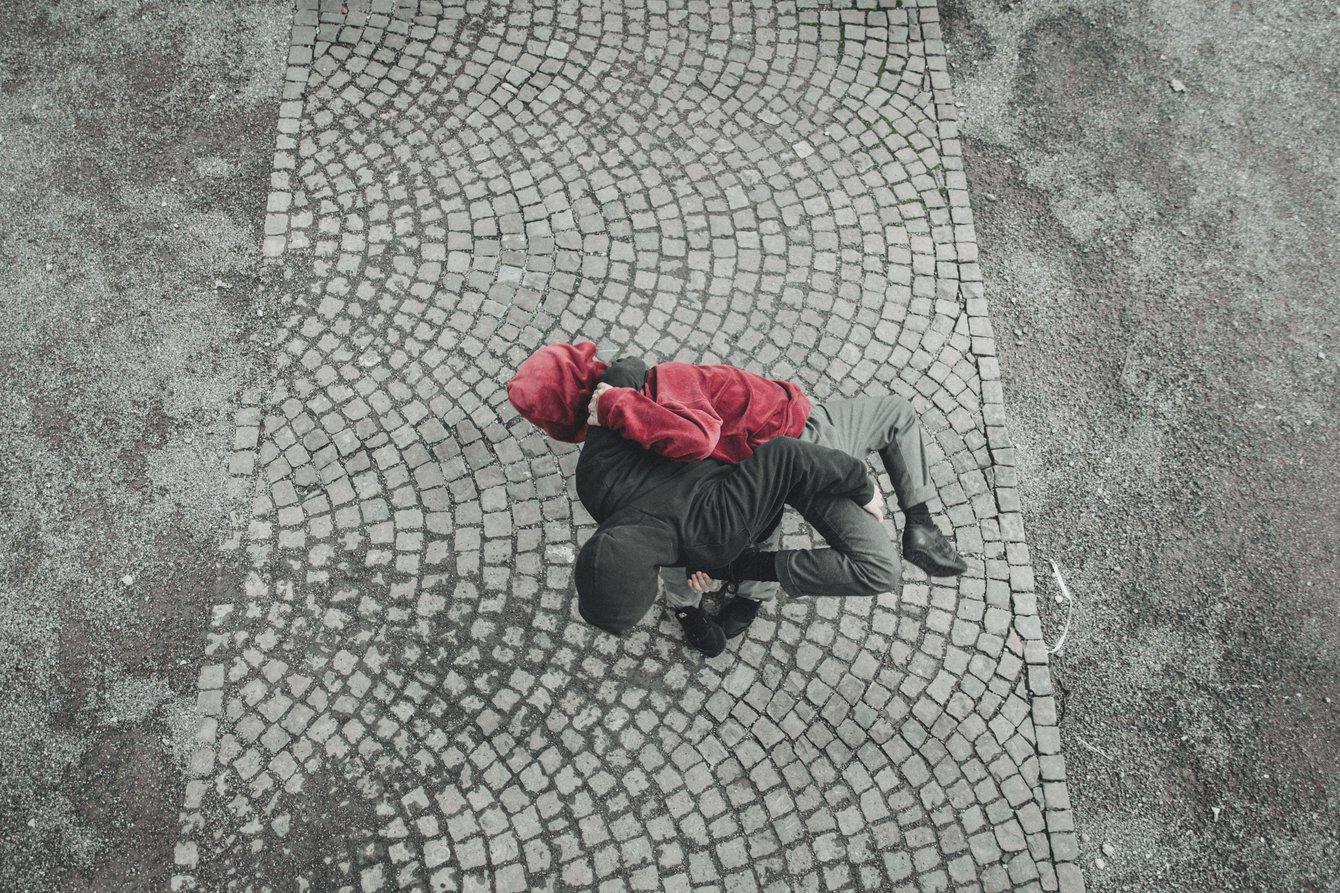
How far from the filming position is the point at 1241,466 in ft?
18.3

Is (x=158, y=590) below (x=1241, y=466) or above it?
below

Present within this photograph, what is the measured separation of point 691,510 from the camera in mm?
3674

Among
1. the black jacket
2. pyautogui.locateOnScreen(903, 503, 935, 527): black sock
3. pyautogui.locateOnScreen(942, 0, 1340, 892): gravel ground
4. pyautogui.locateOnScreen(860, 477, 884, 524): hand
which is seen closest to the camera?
the black jacket

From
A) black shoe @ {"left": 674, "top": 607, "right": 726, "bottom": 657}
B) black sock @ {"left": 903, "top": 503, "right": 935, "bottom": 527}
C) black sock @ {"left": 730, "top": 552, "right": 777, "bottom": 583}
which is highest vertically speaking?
black sock @ {"left": 903, "top": 503, "right": 935, "bottom": 527}

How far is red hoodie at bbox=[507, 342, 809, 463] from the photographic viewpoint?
351 cm

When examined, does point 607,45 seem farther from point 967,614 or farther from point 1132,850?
point 1132,850

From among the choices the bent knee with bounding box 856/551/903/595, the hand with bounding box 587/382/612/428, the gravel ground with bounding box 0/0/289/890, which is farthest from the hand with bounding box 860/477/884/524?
the gravel ground with bounding box 0/0/289/890

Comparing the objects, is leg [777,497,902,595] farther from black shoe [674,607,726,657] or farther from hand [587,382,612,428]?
hand [587,382,612,428]

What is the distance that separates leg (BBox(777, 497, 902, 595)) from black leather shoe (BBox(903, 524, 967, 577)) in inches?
20.8

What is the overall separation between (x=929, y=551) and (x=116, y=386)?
5.02 metres

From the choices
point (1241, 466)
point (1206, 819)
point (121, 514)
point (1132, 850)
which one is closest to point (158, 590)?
point (121, 514)

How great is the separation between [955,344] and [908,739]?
2.64 meters

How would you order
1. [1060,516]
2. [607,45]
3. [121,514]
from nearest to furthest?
[121,514], [1060,516], [607,45]

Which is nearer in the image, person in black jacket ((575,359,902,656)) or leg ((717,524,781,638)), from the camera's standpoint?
person in black jacket ((575,359,902,656))
